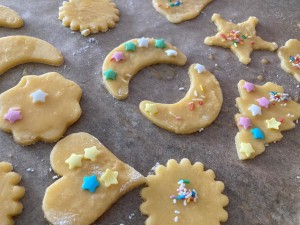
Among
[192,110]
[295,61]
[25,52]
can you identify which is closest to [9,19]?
[25,52]

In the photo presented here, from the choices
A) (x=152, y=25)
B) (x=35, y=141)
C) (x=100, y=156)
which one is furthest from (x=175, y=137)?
(x=152, y=25)

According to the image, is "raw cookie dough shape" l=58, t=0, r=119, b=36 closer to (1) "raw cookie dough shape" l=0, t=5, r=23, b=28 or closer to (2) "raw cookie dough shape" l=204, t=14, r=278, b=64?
(1) "raw cookie dough shape" l=0, t=5, r=23, b=28

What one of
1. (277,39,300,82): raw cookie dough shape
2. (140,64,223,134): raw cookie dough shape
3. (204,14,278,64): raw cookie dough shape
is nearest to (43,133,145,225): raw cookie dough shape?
(140,64,223,134): raw cookie dough shape

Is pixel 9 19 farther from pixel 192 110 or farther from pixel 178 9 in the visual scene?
pixel 192 110

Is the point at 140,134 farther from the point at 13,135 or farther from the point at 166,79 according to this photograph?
the point at 13,135

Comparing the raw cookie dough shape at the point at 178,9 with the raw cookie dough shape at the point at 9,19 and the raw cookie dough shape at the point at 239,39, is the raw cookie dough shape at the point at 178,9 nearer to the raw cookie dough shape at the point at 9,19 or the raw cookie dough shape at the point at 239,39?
the raw cookie dough shape at the point at 239,39

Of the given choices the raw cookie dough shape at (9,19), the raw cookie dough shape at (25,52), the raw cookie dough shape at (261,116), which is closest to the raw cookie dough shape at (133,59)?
the raw cookie dough shape at (25,52)
